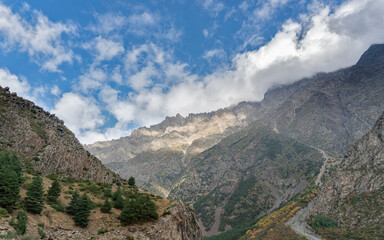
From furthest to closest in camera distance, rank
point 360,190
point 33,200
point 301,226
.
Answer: point 301,226, point 360,190, point 33,200

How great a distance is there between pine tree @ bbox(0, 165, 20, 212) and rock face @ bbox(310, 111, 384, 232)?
12804cm

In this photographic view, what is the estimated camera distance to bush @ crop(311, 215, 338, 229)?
11893 cm

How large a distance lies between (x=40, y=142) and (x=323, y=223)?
148543 mm

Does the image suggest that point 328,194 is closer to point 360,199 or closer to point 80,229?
point 360,199

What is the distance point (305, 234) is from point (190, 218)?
4359 inches

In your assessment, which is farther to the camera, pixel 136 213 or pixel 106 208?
pixel 106 208

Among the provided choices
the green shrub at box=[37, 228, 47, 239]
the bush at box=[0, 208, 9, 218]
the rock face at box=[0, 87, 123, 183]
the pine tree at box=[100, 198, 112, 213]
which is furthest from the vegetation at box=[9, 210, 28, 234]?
the rock face at box=[0, 87, 123, 183]

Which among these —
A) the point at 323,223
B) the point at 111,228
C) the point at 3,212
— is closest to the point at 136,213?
the point at 111,228

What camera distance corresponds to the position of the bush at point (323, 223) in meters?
119

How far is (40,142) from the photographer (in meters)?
55.6

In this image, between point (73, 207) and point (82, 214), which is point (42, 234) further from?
point (73, 207)

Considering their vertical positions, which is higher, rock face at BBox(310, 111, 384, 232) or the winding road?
rock face at BBox(310, 111, 384, 232)

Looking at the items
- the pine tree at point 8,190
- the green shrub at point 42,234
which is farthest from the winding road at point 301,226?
the pine tree at point 8,190

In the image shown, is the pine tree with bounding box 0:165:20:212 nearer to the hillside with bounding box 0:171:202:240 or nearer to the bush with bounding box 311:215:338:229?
the hillside with bounding box 0:171:202:240
